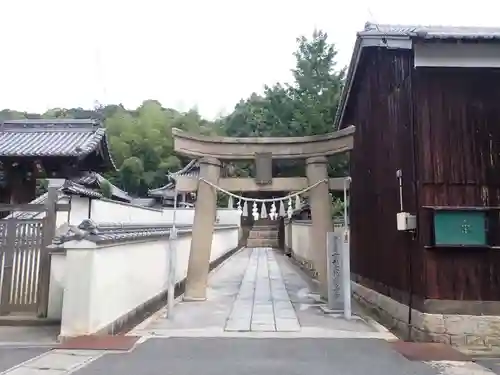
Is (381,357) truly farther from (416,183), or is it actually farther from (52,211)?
(52,211)

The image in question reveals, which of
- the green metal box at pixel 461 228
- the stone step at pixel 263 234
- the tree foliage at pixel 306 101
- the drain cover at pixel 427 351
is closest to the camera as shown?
the drain cover at pixel 427 351

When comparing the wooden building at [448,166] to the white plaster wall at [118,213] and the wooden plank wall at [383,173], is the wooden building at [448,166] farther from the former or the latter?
the white plaster wall at [118,213]

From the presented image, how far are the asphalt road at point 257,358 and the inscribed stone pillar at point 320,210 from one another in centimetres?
391

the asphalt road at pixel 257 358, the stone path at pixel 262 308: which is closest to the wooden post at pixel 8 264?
the asphalt road at pixel 257 358

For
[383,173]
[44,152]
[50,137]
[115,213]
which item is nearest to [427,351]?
[383,173]

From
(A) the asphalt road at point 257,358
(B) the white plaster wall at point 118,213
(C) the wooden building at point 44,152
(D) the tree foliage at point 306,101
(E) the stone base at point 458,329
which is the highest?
(D) the tree foliage at point 306,101

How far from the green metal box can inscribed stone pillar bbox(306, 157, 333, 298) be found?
4149mm

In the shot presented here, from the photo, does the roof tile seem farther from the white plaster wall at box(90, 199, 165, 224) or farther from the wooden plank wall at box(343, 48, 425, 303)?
the wooden plank wall at box(343, 48, 425, 303)

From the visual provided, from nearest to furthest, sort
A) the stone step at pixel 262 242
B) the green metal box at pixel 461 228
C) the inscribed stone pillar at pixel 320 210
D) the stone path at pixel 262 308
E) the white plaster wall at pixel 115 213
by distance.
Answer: the green metal box at pixel 461 228 → the stone path at pixel 262 308 → the inscribed stone pillar at pixel 320 210 → the white plaster wall at pixel 115 213 → the stone step at pixel 262 242

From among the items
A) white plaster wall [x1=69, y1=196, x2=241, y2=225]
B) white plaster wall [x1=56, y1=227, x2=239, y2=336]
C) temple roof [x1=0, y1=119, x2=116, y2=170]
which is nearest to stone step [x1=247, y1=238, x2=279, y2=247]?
white plaster wall [x1=69, y1=196, x2=241, y2=225]

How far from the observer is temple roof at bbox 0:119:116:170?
11422 millimetres

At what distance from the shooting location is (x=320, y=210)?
37.3 feet

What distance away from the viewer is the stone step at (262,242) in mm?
41125

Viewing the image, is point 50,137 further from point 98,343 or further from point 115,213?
point 98,343
